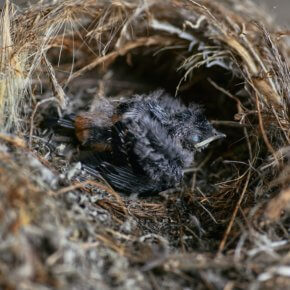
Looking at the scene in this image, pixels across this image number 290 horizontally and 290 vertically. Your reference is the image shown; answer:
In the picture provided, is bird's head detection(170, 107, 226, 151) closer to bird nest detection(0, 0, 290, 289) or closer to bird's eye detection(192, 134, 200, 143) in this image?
bird's eye detection(192, 134, 200, 143)

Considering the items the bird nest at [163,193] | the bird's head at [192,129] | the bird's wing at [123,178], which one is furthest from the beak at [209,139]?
the bird's wing at [123,178]

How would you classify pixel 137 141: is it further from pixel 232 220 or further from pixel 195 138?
pixel 232 220

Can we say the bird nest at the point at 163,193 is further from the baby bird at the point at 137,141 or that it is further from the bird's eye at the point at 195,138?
the bird's eye at the point at 195,138

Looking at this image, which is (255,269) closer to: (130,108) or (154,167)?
(154,167)

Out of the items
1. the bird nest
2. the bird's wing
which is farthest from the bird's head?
the bird's wing

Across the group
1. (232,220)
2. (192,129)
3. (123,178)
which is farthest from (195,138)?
(232,220)

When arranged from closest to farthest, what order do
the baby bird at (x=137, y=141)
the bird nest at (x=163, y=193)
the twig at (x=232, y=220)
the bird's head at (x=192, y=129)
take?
1. the bird nest at (x=163, y=193)
2. the twig at (x=232, y=220)
3. the baby bird at (x=137, y=141)
4. the bird's head at (x=192, y=129)
